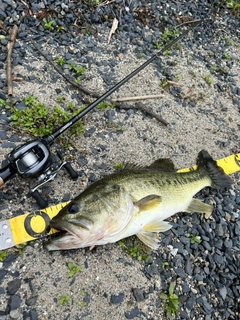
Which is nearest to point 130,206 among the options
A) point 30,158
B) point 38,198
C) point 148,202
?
point 148,202

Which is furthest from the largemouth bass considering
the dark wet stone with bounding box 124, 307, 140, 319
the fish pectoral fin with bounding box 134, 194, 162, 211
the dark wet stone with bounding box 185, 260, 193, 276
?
the dark wet stone with bounding box 124, 307, 140, 319

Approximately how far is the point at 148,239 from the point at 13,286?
1408 mm

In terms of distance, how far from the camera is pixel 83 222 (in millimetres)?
2879

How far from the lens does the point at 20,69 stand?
439 cm

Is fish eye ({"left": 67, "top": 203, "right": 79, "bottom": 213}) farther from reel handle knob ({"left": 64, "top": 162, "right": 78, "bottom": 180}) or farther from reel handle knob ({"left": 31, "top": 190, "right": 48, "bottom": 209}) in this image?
reel handle knob ({"left": 64, "top": 162, "right": 78, "bottom": 180})

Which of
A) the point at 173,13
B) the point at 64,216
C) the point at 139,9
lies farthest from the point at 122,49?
the point at 64,216

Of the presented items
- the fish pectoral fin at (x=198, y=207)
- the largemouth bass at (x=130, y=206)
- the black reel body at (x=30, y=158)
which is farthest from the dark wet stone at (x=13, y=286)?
the fish pectoral fin at (x=198, y=207)

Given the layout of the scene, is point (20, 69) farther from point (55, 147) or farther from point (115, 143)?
point (115, 143)

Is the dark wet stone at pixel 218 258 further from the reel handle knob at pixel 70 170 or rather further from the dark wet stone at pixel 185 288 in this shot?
the reel handle knob at pixel 70 170

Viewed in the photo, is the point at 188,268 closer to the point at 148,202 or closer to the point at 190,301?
the point at 190,301

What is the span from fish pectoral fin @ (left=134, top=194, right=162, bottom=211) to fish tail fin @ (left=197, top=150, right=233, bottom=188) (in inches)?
42.4

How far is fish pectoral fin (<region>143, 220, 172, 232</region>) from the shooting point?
3.44 meters

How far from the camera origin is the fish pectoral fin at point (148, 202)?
3.25 m

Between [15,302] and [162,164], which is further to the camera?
[162,164]
